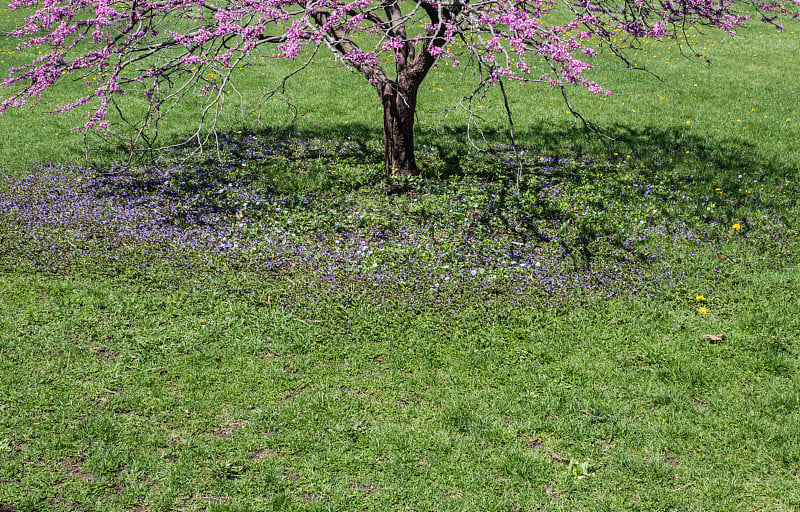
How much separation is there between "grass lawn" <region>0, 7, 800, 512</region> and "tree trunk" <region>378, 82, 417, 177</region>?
40cm

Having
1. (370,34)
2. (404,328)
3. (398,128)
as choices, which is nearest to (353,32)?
(370,34)

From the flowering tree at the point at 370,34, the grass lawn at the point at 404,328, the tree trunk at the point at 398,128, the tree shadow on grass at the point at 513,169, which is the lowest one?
the grass lawn at the point at 404,328

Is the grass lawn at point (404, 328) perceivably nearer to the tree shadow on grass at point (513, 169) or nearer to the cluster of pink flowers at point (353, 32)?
the tree shadow on grass at point (513, 169)

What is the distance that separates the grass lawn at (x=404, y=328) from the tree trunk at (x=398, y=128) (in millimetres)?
398

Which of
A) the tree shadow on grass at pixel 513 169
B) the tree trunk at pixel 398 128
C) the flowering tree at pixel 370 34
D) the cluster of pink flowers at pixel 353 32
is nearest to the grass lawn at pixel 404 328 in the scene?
the tree shadow on grass at pixel 513 169

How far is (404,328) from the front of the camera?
5648 mm

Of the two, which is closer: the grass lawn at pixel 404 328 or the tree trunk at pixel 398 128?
the grass lawn at pixel 404 328

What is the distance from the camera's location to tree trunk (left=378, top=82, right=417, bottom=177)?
804 centimetres

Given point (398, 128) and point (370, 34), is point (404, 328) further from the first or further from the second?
point (398, 128)

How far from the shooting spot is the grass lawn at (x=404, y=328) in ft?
13.4

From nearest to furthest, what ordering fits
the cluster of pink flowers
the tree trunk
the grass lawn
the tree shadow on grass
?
the grass lawn → the cluster of pink flowers → the tree shadow on grass → the tree trunk

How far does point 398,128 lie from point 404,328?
3.52 meters

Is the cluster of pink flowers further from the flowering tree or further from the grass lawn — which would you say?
the grass lawn

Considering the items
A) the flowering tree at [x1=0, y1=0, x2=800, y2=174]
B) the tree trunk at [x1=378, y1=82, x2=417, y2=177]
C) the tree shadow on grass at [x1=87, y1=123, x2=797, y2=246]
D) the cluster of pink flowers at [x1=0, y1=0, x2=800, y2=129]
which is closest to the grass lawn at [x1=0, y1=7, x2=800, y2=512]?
the tree shadow on grass at [x1=87, y1=123, x2=797, y2=246]
